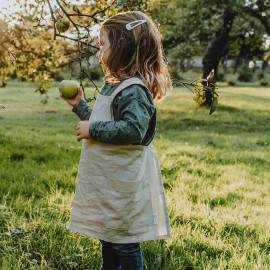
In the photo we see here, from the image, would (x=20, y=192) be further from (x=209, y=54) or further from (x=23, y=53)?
(x=209, y=54)

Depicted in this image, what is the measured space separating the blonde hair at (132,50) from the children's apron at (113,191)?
104 millimetres

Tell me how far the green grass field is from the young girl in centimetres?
68

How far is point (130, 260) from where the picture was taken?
7.64 feet

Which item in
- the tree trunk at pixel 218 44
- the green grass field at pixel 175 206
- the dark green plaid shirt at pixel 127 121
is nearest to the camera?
the dark green plaid shirt at pixel 127 121

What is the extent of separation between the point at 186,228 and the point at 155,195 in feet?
4.18

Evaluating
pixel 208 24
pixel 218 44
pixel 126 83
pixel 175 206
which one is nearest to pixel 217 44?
pixel 218 44

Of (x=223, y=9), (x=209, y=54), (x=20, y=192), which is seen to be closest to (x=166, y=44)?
(x=209, y=54)

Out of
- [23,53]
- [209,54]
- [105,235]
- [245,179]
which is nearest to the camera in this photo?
[105,235]

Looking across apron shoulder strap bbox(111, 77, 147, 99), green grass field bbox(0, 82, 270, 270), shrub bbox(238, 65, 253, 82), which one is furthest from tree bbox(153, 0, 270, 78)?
shrub bbox(238, 65, 253, 82)

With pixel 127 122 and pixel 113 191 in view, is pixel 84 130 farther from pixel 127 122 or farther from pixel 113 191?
pixel 113 191

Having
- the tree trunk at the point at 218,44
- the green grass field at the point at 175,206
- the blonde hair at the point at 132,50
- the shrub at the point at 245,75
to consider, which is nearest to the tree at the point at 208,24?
the tree trunk at the point at 218,44

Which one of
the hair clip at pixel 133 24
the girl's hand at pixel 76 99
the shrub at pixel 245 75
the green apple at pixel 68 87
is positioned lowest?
the shrub at pixel 245 75

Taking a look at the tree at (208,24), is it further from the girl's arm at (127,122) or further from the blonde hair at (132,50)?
the girl's arm at (127,122)

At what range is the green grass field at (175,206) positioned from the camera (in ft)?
9.78
